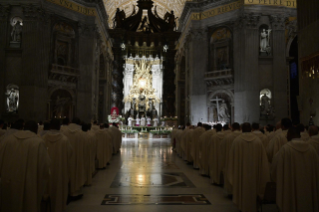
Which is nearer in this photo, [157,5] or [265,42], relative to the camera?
[265,42]

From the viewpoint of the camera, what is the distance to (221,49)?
20312 mm

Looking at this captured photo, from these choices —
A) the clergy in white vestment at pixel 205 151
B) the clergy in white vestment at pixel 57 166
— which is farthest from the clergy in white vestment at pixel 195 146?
the clergy in white vestment at pixel 57 166

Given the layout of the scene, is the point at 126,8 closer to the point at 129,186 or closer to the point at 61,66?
the point at 61,66

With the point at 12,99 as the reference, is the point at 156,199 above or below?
below

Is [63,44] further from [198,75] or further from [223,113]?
[223,113]

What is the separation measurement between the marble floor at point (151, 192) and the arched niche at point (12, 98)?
10464mm

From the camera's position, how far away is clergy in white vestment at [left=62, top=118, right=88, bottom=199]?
17.5 feet

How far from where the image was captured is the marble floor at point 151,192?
5.06m

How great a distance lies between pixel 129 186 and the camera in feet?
21.8

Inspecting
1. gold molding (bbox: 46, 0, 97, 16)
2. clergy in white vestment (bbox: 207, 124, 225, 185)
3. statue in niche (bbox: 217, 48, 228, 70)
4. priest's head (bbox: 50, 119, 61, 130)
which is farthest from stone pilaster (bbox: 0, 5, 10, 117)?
priest's head (bbox: 50, 119, 61, 130)

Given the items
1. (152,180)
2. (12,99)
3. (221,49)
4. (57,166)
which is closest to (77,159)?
(57,166)

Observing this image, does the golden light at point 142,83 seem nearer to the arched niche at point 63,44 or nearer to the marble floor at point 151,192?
the arched niche at point 63,44

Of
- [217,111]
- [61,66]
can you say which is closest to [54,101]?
[61,66]

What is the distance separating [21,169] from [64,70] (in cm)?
1596
